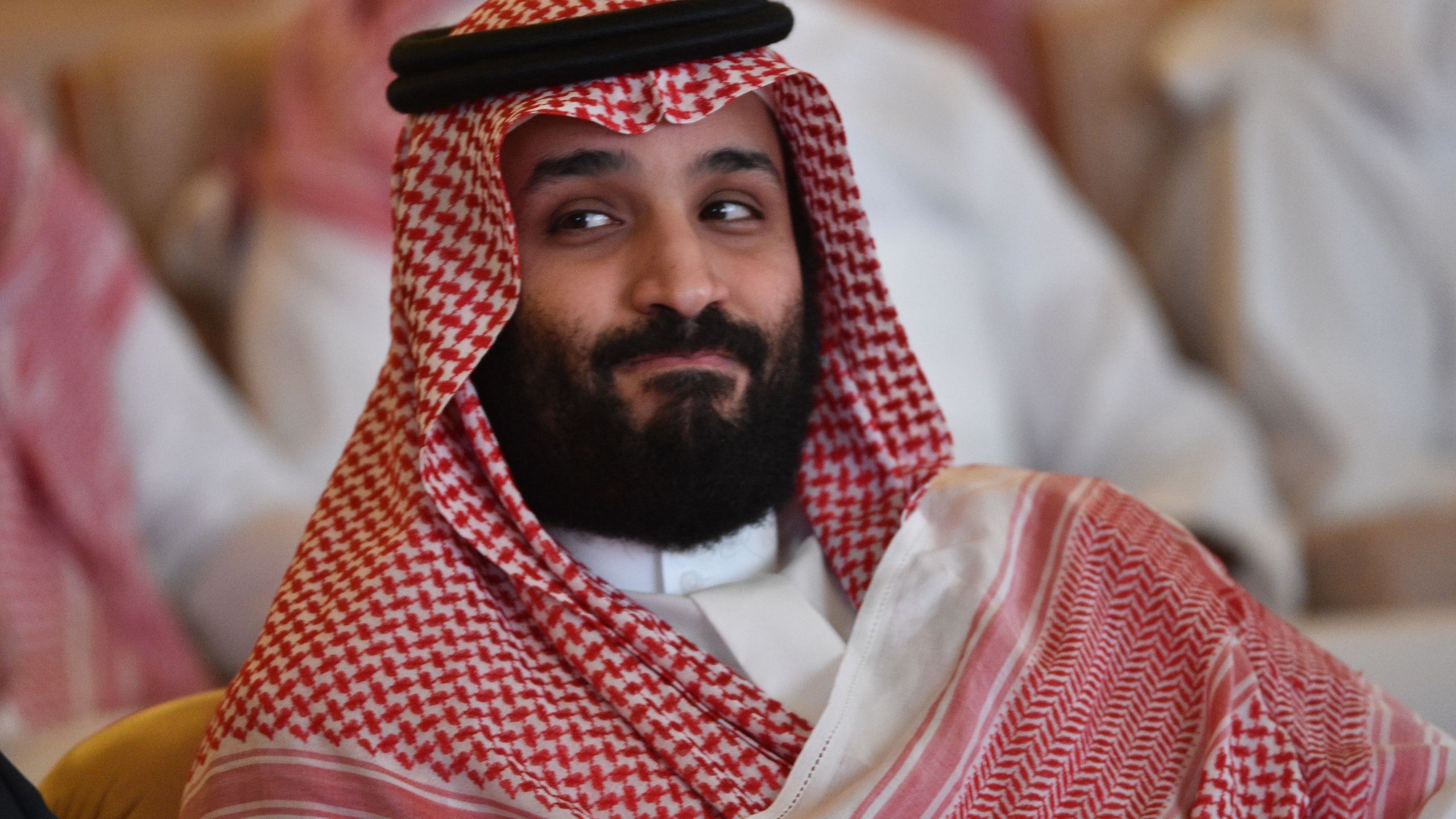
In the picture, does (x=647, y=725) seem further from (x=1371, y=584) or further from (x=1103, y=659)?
(x=1371, y=584)

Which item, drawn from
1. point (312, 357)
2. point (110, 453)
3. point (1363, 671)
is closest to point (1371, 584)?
point (1363, 671)

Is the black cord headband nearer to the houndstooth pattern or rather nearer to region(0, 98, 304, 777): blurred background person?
the houndstooth pattern

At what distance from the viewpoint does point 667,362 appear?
1098mm

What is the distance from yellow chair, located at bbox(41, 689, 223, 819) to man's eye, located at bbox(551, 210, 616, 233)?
1.41 feet

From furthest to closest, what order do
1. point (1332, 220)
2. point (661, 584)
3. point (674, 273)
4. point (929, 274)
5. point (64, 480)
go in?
point (1332, 220) → point (929, 274) → point (64, 480) → point (661, 584) → point (674, 273)

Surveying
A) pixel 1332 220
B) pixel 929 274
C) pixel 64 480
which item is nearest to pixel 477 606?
pixel 64 480

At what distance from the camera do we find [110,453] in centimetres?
240

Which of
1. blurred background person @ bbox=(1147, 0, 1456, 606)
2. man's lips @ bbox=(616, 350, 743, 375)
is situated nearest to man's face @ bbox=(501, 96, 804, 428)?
man's lips @ bbox=(616, 350, 743, 375)

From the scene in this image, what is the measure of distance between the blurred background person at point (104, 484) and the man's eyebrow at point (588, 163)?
1409 millimetres

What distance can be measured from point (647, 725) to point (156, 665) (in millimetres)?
1495

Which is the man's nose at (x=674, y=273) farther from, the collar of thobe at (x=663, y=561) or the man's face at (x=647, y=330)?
the collar of thobe at (x=663, y=561)

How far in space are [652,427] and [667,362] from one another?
0.16ft

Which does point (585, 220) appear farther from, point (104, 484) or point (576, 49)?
point (104, 484)

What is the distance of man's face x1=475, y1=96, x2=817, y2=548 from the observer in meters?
1.10
